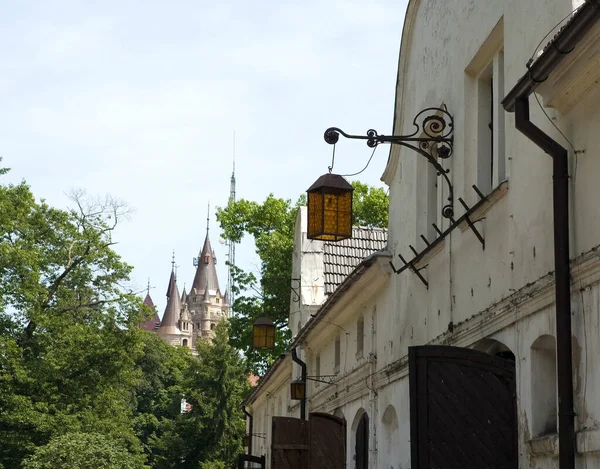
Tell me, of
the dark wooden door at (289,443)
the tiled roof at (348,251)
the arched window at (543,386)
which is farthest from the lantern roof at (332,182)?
the tiled roof at (348,251)

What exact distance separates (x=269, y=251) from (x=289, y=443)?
20.3 metres

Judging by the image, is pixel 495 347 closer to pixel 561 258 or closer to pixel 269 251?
pixel 561 258

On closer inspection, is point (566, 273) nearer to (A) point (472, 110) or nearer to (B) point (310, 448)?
(A) point (472, 110)

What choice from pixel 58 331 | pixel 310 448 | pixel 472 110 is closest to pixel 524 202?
pixel 472 110

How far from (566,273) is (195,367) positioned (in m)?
66.7

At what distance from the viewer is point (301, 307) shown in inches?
1169

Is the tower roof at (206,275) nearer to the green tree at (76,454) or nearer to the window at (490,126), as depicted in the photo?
the green tree at (76,454)

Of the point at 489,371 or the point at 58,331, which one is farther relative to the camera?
the point at 58,331

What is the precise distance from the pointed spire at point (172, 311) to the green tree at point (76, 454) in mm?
135255

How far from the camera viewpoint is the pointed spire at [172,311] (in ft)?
570

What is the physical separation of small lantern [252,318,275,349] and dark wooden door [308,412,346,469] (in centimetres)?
965

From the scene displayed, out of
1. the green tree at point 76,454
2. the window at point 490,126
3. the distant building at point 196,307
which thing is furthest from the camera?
the distant building at point 196,307

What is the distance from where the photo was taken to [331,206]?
1261cm

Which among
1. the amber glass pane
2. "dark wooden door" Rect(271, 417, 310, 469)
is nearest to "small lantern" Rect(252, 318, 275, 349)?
"dark wooden door" Rect(271, 417, 310, 469)
